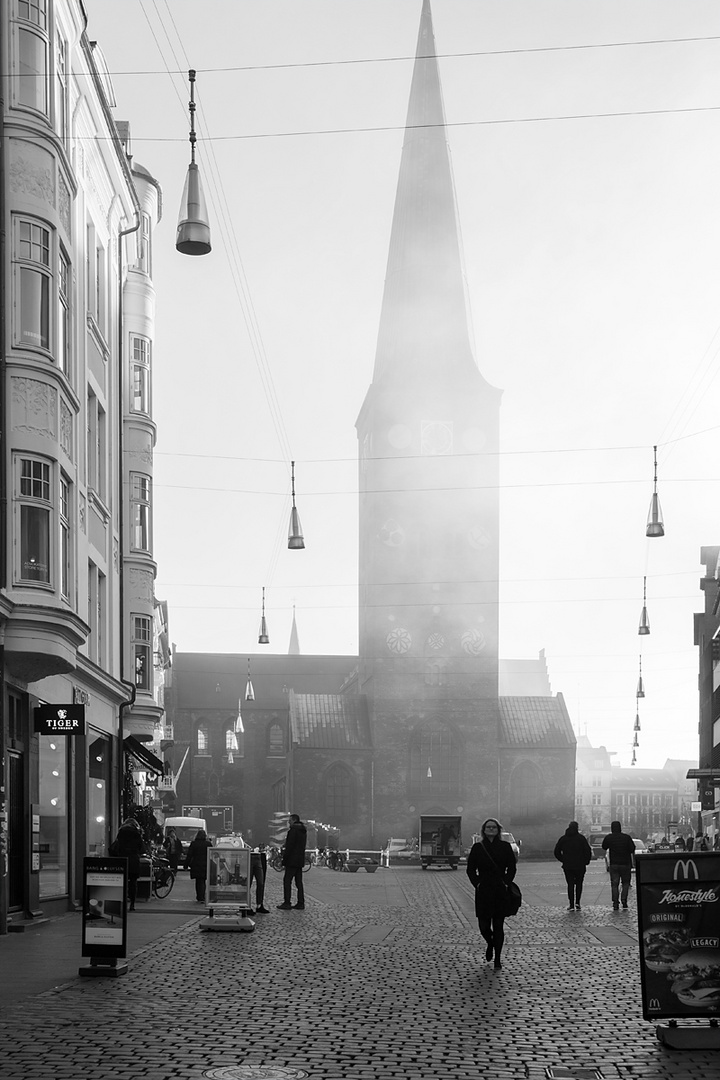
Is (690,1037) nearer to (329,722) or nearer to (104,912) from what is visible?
(104,912)

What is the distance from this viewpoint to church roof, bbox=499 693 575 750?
8288 cm

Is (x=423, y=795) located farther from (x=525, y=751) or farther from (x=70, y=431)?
(x=70, y=431)

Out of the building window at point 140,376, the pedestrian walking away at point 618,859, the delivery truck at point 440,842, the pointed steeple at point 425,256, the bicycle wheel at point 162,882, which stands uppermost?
the pointed steeple at point 425,256

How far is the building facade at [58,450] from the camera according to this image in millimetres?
20578

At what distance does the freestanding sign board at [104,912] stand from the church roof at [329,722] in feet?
224

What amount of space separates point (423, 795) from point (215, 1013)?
7052 centimetres

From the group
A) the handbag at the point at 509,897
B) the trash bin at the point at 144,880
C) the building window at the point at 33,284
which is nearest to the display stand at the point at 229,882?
the handbag at the point at 509,897

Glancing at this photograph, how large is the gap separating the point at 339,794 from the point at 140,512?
161 feet

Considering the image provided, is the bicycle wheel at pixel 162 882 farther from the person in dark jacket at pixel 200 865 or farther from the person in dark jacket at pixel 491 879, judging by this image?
the person in dark jacket at pixel 491 879

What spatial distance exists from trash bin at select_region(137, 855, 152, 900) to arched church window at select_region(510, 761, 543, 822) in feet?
182

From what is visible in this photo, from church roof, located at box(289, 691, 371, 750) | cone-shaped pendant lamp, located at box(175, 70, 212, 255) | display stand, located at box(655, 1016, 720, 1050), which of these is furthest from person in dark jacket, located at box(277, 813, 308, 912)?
church roof, located at box(289, 691, 371, 750)

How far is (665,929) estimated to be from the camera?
10422mm

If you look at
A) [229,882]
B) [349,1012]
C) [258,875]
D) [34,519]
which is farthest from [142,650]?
[349,1012]

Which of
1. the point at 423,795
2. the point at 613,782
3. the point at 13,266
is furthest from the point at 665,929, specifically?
the point at 613,782
